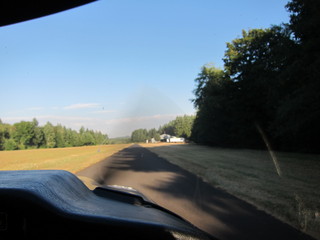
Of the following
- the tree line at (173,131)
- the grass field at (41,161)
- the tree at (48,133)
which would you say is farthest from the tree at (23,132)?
the tree line at (173,131)

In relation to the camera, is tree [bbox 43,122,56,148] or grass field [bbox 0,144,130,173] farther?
grass field [bbox 0,144,130,173]

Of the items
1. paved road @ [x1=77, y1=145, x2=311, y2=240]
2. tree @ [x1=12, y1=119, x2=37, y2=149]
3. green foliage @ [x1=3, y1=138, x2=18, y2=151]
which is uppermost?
tree @ [x1=12, y1=119, x2=37, y2=149]

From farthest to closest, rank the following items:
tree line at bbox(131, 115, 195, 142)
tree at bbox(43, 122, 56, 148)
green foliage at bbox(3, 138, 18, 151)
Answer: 1. tree line at bbox(131, 115, 195, 142)
2. tree at bbox(43, 122, 56, 148)
3. green foliage at bbox(3, 138, 18, 151)

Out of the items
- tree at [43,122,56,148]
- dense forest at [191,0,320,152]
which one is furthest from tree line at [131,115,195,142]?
tree at [43,122,56,148]

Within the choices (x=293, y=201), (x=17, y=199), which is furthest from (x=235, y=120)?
(x=17, y=199)

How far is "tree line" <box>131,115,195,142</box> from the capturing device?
4703 inches

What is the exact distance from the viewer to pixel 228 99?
146 ft

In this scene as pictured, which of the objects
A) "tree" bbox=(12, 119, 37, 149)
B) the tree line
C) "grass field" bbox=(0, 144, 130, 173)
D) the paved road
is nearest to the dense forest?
the paved road

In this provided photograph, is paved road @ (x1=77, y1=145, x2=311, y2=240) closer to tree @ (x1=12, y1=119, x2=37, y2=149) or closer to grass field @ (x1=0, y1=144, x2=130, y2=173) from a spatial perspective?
tree @ (x1=12, y1=119, x2=37, y2=149)

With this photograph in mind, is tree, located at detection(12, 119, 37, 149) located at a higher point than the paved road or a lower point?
higher

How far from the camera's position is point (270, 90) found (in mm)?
27297

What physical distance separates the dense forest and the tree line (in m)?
40.8

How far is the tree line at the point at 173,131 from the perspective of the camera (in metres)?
119

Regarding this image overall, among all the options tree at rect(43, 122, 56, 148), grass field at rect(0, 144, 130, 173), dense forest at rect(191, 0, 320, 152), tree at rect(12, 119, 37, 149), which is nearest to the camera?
tree at rect(12, 119, 37, 149)
